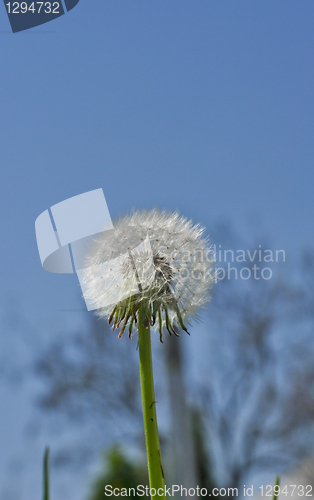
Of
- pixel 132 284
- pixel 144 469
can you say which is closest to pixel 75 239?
pixel 132 284

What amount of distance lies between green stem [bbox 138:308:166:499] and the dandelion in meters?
0.02

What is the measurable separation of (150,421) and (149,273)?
297mm

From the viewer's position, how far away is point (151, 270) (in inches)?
35.5

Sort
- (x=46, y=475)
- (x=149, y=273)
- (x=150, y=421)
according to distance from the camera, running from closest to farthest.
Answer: (x=46, y=475) < (x=150, y=421) < (x=149, y=273)

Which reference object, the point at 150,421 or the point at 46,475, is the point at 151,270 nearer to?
the point at 150,421

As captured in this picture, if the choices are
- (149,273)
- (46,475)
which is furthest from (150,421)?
(149,273)

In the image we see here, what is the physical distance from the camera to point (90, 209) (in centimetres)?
116

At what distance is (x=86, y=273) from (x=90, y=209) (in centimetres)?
22

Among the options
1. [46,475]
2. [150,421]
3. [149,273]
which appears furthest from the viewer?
[149,273]

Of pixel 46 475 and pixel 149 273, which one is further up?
pixel 149 273

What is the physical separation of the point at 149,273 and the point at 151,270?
1cm

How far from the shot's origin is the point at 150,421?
75 cm

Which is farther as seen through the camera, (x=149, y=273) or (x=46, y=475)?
(x=149, y=273)

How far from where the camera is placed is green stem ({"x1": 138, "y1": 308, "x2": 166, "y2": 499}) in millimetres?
736
